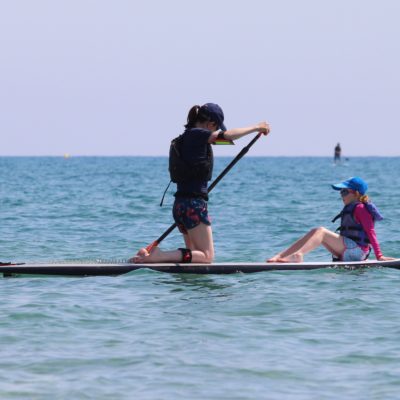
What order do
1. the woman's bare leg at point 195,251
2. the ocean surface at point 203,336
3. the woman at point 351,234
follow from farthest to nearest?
1. the woman at point 351,234
2. the woman's bare leg at point 195,251
3. the ocean surface at point 203,336

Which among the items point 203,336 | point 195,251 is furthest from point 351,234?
point 203,336

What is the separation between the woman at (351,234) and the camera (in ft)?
36.9

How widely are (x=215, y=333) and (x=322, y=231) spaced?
339 cm

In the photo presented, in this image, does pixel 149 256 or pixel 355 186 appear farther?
pixel 355 186

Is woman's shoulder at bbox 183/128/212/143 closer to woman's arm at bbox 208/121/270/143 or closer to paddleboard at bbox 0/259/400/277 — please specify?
woman's arm at bbox 208/121/270/143

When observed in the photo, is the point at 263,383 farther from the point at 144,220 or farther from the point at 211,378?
the point at 144,220

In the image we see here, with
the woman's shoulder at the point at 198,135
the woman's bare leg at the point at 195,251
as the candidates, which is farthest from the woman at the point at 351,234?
the woman's shoulder at the point at 198,135

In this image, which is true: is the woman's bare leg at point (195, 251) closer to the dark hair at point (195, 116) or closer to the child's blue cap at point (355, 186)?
the dark hair at point (195, 116)

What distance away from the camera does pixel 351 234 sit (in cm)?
1147

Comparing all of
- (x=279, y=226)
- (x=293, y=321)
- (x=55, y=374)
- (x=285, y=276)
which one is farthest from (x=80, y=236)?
(x=55, y=374)

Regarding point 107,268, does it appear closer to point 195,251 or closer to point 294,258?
point 195,251

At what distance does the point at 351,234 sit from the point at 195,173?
208cm

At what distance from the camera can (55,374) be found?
279 inches

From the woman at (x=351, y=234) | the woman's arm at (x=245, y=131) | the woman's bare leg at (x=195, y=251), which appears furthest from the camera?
the woman at (x=351, y=234)
